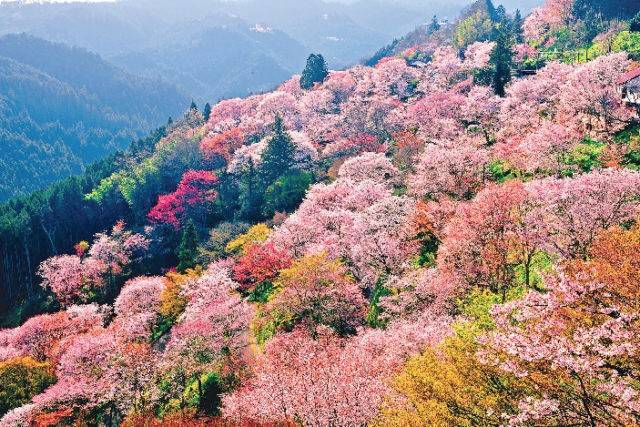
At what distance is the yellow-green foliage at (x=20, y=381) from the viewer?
44219 mm

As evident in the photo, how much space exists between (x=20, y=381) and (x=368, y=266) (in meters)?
35.1

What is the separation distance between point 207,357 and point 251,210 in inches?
1925

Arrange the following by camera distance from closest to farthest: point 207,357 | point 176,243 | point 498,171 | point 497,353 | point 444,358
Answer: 1. point 497,353
2. point 444,358
3. point 207,357
4. point 498,171
5. point 176,243

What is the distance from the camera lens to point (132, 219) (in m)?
107

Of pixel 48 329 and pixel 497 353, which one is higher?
pixel 497 353

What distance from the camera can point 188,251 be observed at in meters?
75.8

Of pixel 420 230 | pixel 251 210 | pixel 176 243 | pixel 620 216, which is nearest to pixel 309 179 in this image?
pixel 251 210

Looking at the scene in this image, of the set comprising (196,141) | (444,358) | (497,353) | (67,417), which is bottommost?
(67,417)

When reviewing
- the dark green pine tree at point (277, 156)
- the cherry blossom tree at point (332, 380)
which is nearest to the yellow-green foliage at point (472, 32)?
the dark green pine tree at point (277, 156)

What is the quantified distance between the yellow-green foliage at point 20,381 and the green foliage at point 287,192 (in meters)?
43.9

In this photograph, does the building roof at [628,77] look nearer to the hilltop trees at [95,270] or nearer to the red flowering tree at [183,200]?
the red flowering tree at [183,200]

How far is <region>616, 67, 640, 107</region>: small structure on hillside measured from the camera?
60.8 m

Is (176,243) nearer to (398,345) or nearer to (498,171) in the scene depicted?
(498,171)

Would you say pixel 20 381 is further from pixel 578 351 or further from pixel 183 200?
pixel 183 200
